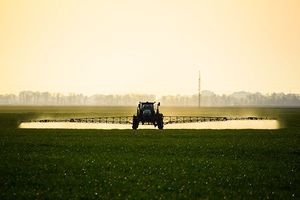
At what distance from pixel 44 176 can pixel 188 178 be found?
6.33m

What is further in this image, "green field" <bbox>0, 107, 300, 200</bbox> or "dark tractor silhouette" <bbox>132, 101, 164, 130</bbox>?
"dark tractor silhouette" <bbox>132, 101, 164, 130</bbox>

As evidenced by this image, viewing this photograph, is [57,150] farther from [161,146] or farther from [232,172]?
[232,172]

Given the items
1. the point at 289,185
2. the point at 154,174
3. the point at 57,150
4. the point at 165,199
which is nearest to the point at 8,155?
the point at 57,150

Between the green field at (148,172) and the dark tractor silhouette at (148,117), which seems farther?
the dark tractor silhouette at (148,117)

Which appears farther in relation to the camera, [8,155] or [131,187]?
[8,155]

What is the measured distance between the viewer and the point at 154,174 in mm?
20281

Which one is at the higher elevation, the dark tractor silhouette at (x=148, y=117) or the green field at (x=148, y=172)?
the dark tractor silhouette at (x=148, y=117)

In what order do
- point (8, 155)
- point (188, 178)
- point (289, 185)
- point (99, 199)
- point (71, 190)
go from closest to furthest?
point (99, 199)
point (71, 190)
point (289, 185)
point (188, 178)
point (8, 155)

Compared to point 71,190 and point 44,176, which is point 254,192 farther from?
point 44,176

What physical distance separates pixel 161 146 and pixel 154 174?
42.1ft

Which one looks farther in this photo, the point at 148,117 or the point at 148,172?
the point at 148,117

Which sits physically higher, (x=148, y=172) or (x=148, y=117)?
(x=148, y=117)

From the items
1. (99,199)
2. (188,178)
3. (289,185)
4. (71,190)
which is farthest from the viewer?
(188,178)

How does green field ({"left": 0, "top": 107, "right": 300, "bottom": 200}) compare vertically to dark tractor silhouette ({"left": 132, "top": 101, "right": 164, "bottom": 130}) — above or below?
below
